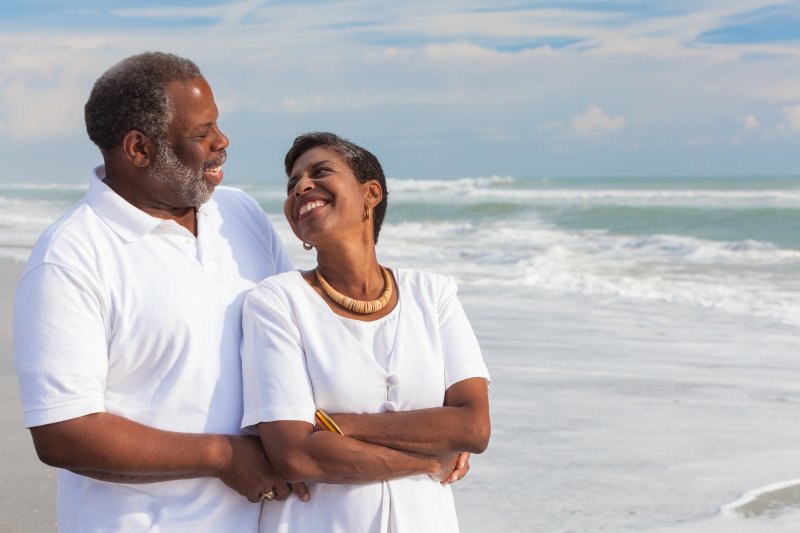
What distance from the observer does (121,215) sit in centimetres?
216

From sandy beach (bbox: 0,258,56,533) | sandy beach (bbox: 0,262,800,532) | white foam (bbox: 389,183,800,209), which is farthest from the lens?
white foam (bbox: 389,183,800,209)

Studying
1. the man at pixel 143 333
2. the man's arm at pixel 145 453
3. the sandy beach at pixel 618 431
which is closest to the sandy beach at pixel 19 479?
the sandy beach at pixel 618 431

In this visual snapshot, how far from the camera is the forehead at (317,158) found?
2.30m

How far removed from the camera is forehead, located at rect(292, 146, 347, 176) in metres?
2.30

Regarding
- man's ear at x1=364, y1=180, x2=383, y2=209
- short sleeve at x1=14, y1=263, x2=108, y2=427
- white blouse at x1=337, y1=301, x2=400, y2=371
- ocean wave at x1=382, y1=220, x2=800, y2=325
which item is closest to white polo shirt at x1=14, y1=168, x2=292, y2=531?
short sleeve at x1=14, y1=263, x2=108, y2=427

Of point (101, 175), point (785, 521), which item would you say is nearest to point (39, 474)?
point (101, 175)

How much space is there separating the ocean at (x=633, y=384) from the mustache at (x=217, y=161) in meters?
2.21

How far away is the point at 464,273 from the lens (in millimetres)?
11922

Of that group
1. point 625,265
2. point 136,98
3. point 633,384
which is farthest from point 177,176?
point 625,265

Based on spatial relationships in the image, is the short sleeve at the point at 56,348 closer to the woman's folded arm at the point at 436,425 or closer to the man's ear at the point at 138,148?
the man's ear at the point at 138,148

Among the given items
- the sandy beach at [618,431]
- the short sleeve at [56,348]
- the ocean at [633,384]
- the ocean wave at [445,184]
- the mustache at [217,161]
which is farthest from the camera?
the ocean wave at [445,184]

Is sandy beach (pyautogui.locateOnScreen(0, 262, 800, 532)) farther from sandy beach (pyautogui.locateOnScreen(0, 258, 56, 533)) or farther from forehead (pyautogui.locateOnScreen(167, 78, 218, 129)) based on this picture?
forehead (pyautogui.locateOnScreen(167, 78, 218, 129))

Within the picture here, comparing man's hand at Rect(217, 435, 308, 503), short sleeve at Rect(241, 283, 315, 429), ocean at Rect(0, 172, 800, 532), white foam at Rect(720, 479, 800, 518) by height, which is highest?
short sleeve at Rect(241, 283, 315, 429)

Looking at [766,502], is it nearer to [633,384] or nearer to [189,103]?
[633,384]
